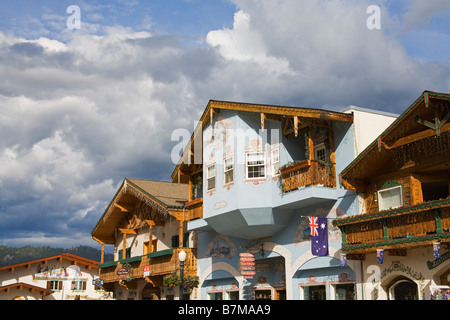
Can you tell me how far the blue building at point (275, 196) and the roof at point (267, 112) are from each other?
0.05 m

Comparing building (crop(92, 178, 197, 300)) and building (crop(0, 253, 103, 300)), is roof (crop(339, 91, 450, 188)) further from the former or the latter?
building (crop(0, 253, 103, 300))

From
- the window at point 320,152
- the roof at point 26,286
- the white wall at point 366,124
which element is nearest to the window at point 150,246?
the window at point 320,152

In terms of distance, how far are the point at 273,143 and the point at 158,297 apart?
15.5m

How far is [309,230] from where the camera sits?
2152cm

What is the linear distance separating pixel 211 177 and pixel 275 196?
4791mm

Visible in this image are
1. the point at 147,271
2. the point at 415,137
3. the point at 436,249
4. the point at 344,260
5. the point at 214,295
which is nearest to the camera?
the point at 436,249

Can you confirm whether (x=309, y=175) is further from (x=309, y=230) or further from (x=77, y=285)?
(x=77, y=285)

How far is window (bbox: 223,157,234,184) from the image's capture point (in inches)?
1011

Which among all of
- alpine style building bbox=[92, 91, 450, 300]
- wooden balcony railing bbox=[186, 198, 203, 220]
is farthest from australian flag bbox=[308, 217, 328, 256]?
wooden balcony railing bbox=[186, 198, 203, 220]

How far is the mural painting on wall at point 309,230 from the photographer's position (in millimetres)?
21344

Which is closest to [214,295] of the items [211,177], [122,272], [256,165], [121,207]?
[211,177]

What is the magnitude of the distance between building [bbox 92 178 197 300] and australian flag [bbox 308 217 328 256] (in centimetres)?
974
